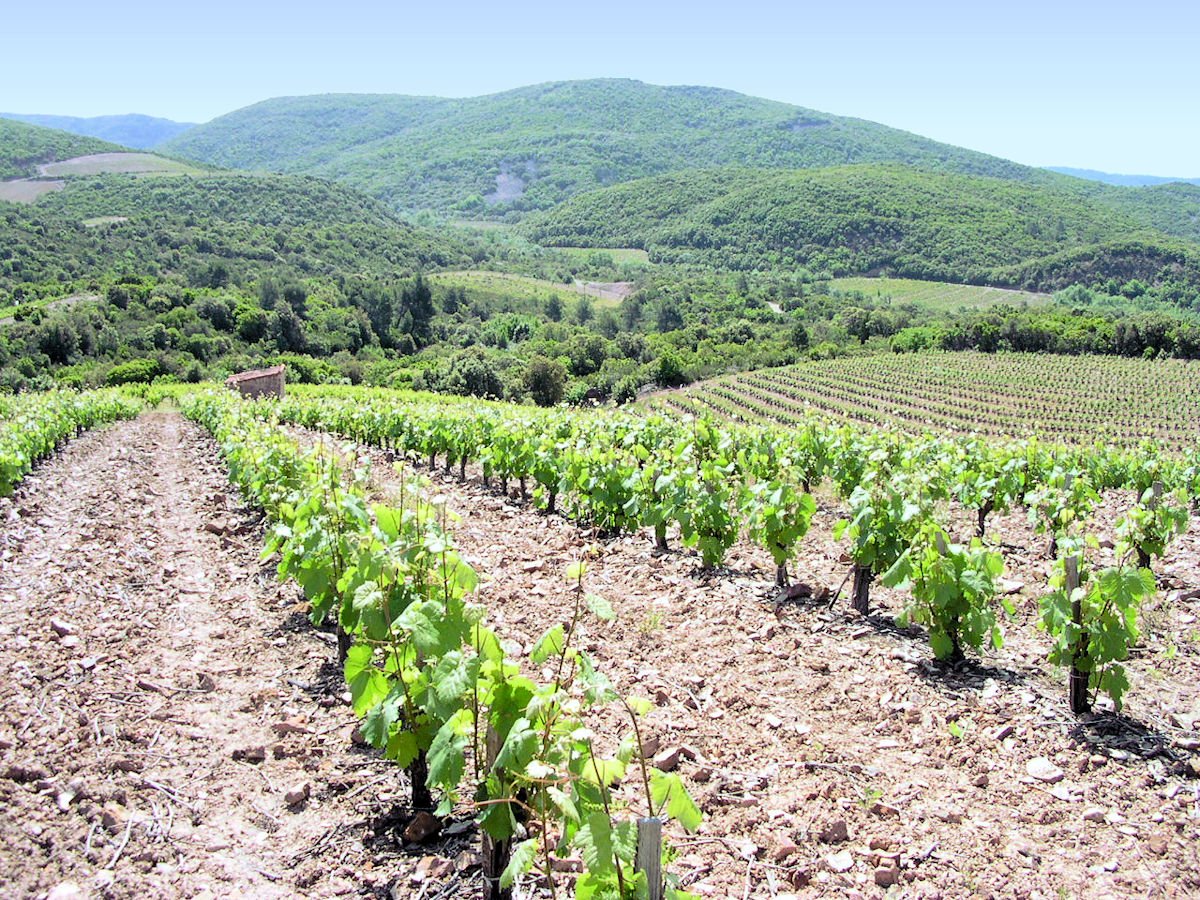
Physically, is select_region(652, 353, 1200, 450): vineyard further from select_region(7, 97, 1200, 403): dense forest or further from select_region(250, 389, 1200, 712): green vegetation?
select_region(250, 389, 1200, 712): green vegetation

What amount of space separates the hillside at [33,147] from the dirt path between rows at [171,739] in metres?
156

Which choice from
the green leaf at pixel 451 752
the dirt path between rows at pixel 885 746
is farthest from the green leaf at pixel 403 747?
the dirt path between rows at pixel 885 746

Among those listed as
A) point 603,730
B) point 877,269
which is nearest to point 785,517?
point 603,730

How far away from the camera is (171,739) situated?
192 inches

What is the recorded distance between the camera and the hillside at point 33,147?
136250 millimetres

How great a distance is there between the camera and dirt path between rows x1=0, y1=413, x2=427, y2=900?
3.79 metres

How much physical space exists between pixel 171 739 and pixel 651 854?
366cm

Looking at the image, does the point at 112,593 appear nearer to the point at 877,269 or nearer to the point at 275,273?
the point at 275,273

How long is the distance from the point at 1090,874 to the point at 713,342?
332 ft

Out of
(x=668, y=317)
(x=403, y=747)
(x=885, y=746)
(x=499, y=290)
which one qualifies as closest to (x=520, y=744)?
(x=403, y=747)

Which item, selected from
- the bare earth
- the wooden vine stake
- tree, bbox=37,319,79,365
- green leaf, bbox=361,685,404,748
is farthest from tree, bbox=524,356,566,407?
the bare earth

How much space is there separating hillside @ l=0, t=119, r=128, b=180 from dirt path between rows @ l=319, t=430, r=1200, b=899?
159384mm

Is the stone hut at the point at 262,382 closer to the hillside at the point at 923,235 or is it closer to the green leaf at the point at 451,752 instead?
the green leaf at the point at 451,752

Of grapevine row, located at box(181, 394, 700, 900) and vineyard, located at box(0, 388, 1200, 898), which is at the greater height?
grapevine row, located at box(181, 394, 700, 900)
